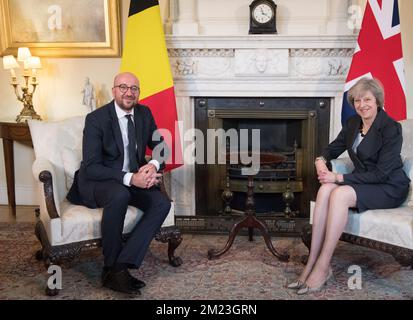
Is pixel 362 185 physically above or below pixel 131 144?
Answer: below

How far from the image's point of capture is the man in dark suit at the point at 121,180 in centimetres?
218

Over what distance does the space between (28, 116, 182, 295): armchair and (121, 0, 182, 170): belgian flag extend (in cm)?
68

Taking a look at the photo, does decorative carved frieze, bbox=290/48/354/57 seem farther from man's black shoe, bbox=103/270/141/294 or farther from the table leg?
the table leg

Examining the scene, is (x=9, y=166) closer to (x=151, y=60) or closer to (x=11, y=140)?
(x=11, y=140)

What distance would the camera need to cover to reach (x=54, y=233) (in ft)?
7.14

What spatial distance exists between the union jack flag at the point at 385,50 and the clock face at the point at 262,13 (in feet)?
2.21

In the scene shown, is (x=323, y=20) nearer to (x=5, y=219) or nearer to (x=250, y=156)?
(x=250, y=156)

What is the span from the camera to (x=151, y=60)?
10.5 ft

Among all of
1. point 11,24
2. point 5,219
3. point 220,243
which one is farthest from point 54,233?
point 11,24

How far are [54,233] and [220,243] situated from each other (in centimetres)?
121

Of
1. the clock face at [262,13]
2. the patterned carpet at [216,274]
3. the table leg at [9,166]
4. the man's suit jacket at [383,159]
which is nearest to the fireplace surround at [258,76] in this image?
the clock face at [262,13]

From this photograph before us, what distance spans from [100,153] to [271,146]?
1.86 metres

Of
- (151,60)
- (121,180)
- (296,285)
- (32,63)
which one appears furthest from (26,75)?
(296,285)

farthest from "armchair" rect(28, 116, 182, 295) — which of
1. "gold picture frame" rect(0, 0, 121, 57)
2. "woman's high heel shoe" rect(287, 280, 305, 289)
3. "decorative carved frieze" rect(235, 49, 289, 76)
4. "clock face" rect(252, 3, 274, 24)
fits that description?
"clock face" rect(252, 3, 274, 24)
